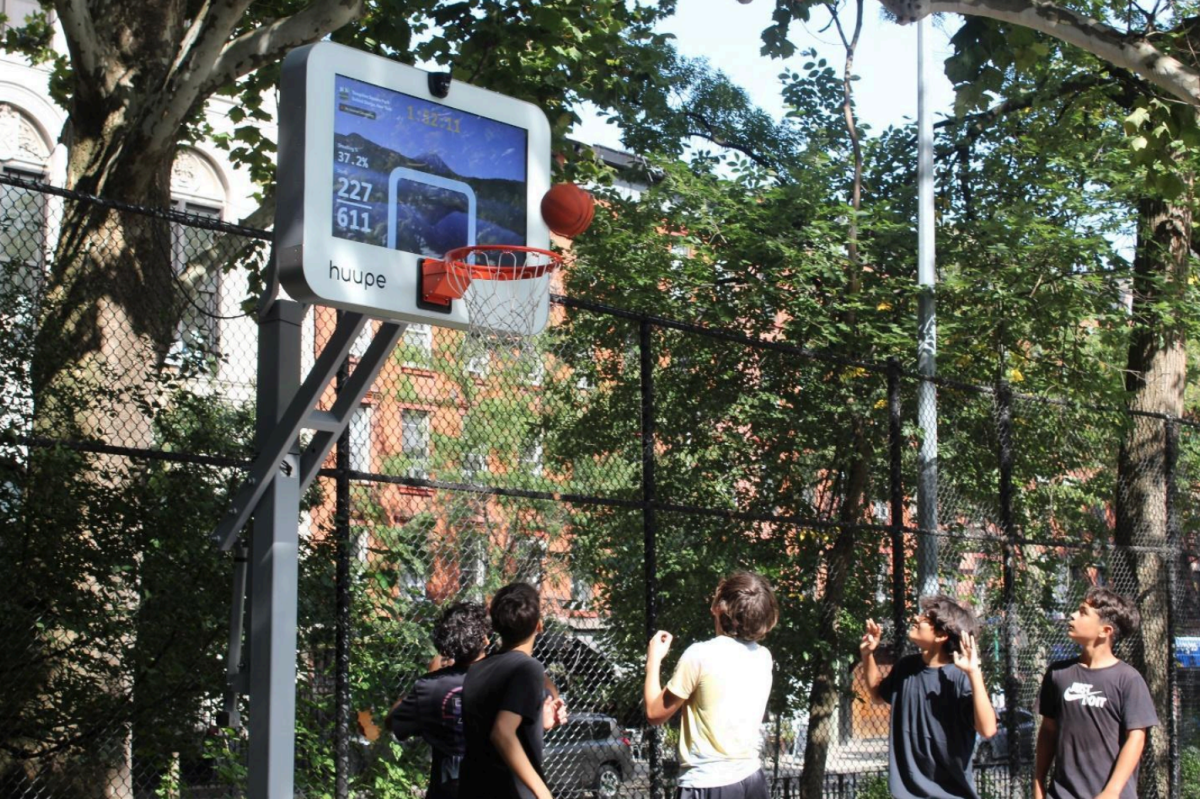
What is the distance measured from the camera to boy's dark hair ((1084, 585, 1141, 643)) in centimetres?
657

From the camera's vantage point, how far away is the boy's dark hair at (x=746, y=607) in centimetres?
523

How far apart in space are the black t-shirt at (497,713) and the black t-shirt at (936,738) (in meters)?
2.14

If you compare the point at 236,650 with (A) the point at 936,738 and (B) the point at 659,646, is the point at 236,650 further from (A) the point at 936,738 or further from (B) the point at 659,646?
(A) the point at 936,738

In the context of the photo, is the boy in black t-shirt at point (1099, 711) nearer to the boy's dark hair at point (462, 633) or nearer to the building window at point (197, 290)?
the boy's dark hair at point (462, 633)

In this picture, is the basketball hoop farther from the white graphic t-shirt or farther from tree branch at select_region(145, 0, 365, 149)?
tree branch at select_region(145, 0, 365, 149)

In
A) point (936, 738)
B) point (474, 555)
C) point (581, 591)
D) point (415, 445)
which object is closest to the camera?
point (936, 738)

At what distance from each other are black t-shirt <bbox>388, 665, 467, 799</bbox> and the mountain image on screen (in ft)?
5.31

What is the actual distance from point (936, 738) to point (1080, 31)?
4199mm

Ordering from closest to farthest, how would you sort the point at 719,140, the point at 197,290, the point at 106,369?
the point at 106,369
the point at 197,290
the point at 719,140

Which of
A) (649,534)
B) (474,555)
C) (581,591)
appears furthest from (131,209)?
(474,555)

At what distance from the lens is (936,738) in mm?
6227

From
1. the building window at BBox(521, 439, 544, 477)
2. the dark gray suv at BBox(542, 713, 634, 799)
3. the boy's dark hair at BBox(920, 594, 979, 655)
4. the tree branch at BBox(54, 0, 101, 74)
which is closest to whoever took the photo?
the boy's dark hair at BBox(920, 594, 979, 655)

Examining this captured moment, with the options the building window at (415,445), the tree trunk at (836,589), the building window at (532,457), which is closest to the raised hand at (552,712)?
the building window at (532,457)

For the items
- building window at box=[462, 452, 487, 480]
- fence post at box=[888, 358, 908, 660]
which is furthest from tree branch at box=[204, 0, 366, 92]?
fence post at box=[888, 358, 908, 660]
